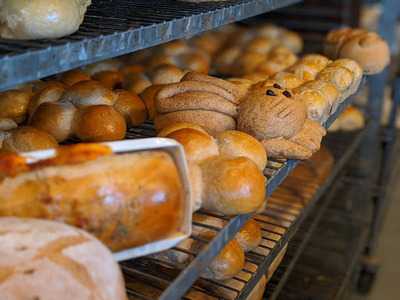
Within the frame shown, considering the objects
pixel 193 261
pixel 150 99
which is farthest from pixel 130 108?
pixel 193 261

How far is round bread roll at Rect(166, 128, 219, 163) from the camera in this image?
0.96 meters

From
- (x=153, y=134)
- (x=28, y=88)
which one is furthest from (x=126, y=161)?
(x=28, y=88)

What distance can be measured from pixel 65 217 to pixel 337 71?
1.08 m

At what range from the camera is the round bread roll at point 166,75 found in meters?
1.51

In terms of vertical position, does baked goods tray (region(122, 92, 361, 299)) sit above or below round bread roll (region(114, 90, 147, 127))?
below

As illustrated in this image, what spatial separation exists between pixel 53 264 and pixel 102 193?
0.14 meters

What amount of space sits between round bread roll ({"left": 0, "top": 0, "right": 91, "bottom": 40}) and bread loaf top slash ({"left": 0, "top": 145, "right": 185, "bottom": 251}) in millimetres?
Answer: 205

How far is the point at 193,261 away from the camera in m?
0.85

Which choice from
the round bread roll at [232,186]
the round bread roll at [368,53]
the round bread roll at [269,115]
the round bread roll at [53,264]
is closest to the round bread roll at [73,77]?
the round bread roll at [269,115]

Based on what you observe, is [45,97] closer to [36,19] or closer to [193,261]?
[36,19]

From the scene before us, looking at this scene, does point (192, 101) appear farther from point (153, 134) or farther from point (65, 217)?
point (65, 217)

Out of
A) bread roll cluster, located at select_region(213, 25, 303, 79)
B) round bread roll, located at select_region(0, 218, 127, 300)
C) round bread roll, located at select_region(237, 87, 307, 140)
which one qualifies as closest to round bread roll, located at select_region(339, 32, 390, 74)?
bread roll cluster, located at select_region(213, 25, 303, 79)

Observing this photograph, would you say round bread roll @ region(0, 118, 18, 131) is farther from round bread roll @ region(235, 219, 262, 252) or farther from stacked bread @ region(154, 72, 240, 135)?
round bread roll @ region(235, 219, 262, 252)

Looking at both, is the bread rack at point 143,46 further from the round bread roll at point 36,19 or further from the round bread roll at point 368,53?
the round bread roll at point 368,53
